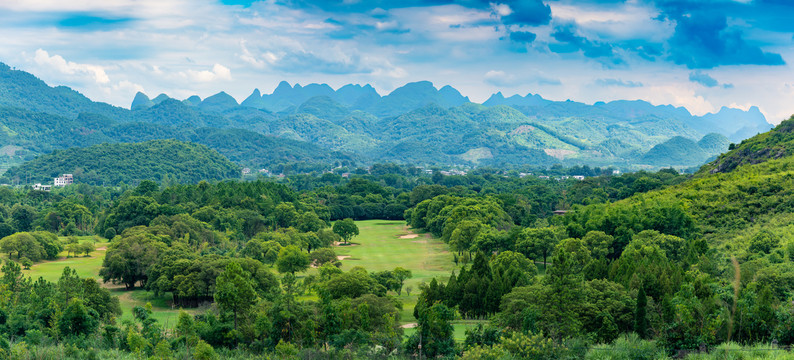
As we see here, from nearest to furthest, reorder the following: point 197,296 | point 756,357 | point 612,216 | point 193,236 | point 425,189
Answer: point 756,357 < point 197,296 < point 612,216 < point 193,236 < point 425,189

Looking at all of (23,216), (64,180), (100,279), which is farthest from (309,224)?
(64,180)

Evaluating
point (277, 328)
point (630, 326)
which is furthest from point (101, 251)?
point (630, 326)

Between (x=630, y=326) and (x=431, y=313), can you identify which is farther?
(x=630, y=326)

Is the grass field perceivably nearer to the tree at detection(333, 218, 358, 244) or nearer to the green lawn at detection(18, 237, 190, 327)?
the green lawn at detection(18, 237, 190, 327)

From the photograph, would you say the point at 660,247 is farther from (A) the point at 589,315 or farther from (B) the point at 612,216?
(A) the point at 589,315

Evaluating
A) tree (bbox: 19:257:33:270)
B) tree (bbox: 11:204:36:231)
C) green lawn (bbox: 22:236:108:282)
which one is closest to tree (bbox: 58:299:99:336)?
green lawn (bbox: 22:236:108:282)

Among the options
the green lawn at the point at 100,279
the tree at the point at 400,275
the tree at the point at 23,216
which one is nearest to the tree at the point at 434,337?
the green lawn at the point at 100,279

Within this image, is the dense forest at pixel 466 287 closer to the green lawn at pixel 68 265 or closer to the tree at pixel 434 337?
the tree at pixel 434 337
